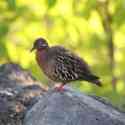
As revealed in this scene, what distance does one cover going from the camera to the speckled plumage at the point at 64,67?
27.9 feet

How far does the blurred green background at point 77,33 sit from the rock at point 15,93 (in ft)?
5.05

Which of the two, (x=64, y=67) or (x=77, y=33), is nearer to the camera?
(x=64, y=67)

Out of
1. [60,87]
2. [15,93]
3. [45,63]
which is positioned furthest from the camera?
[45,63]

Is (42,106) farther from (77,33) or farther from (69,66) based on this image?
(77,33)

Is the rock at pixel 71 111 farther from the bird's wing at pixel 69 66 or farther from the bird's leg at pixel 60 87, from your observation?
the bird's wing at pixel 69 66

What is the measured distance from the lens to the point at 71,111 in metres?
7.51

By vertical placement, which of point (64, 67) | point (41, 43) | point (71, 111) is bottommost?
point (71, 111)

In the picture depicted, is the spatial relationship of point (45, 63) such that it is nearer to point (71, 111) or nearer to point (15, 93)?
point (15, 93)

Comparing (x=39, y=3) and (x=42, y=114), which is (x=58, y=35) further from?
(x=42, y=114)

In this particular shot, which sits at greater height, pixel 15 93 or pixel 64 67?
pixel 64 67

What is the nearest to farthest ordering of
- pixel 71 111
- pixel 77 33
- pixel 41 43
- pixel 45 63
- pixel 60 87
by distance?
1. pixel 71 111
2. pixel 60 87
3. pixel 45 63
4. pixel 41 43
5. pixel 77 33

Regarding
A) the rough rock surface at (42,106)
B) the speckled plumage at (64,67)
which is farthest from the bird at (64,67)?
the rough rock surface at (42,106)

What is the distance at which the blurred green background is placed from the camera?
1120cm

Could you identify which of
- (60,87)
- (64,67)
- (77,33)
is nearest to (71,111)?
(60,87)
